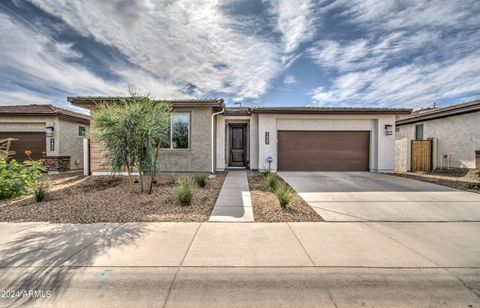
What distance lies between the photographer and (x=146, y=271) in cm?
281

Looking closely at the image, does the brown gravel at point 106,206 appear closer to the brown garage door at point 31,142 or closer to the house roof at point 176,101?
the house roof at point 176,101

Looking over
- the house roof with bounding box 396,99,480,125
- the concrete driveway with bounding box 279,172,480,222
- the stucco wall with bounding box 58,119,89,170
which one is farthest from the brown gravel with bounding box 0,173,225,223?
the house roof with bounding box 396,99,480,125

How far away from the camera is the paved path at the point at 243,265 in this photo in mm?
2367

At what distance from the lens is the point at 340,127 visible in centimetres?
1220

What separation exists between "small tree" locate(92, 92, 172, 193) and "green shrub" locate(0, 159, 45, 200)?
93.6 inches

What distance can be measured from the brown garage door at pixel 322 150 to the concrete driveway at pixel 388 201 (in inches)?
137

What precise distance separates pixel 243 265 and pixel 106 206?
452 centimetres

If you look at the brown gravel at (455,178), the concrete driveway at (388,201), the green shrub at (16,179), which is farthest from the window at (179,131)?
the brown gravel at (455,178)

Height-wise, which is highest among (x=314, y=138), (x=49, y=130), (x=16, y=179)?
(x=49, y=130)

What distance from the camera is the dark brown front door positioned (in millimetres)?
13266

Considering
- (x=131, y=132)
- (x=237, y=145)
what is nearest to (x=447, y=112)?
(x=237, y=145)

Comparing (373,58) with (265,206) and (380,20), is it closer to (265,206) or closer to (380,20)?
(380,20)

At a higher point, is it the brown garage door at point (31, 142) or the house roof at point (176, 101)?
the house roof at point (176, 101)

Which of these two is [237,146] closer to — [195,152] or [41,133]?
[195,152]
